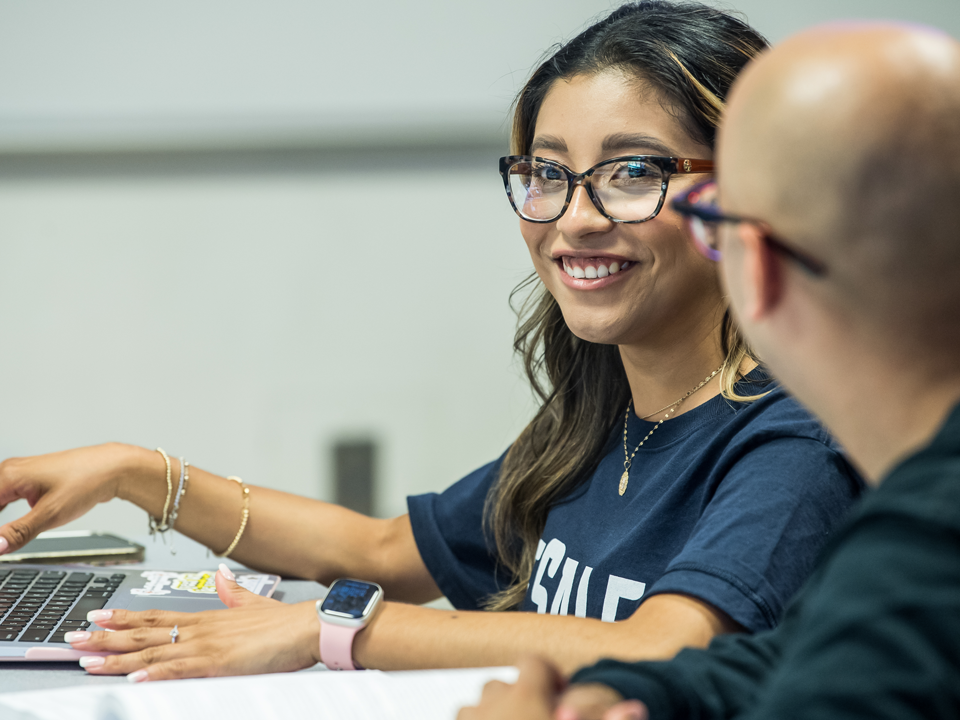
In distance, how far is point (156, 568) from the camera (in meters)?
1.08

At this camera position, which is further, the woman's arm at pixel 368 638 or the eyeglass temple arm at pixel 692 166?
the eyeglass temple arm at pixel 692 166

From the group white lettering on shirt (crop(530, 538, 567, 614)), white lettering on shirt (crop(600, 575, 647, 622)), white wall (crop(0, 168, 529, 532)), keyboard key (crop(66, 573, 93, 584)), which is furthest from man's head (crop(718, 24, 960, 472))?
white wall (crop(0, 168, 529, 532))

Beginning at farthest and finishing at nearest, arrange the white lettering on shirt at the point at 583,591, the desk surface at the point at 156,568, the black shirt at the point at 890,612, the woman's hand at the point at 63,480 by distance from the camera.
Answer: the woman's hand at the point at 63,480
the white lettering on shirt at the point at 583,591
the desk surface at the point at 156,568
the black shirt at the point at 890,612

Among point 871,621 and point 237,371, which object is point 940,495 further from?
point 237,371

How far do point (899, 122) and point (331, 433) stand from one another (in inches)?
69.2

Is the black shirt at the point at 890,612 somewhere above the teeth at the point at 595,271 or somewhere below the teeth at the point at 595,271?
below

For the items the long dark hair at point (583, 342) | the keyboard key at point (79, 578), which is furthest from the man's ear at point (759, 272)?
the keyboard key at point (79, 578)

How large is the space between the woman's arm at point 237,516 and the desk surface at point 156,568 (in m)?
0.04

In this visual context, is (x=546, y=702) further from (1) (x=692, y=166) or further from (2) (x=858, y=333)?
(1) (x=692, y=166)

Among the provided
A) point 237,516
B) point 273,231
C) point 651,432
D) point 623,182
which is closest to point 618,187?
point 623,182

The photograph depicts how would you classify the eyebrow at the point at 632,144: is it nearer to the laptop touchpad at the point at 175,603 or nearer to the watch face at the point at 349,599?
the watch face at the point at 349,599

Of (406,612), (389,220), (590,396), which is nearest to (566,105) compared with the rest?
(590,396)

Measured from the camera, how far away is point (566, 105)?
95 centimetres

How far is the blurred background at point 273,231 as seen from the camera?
1.81 meters
